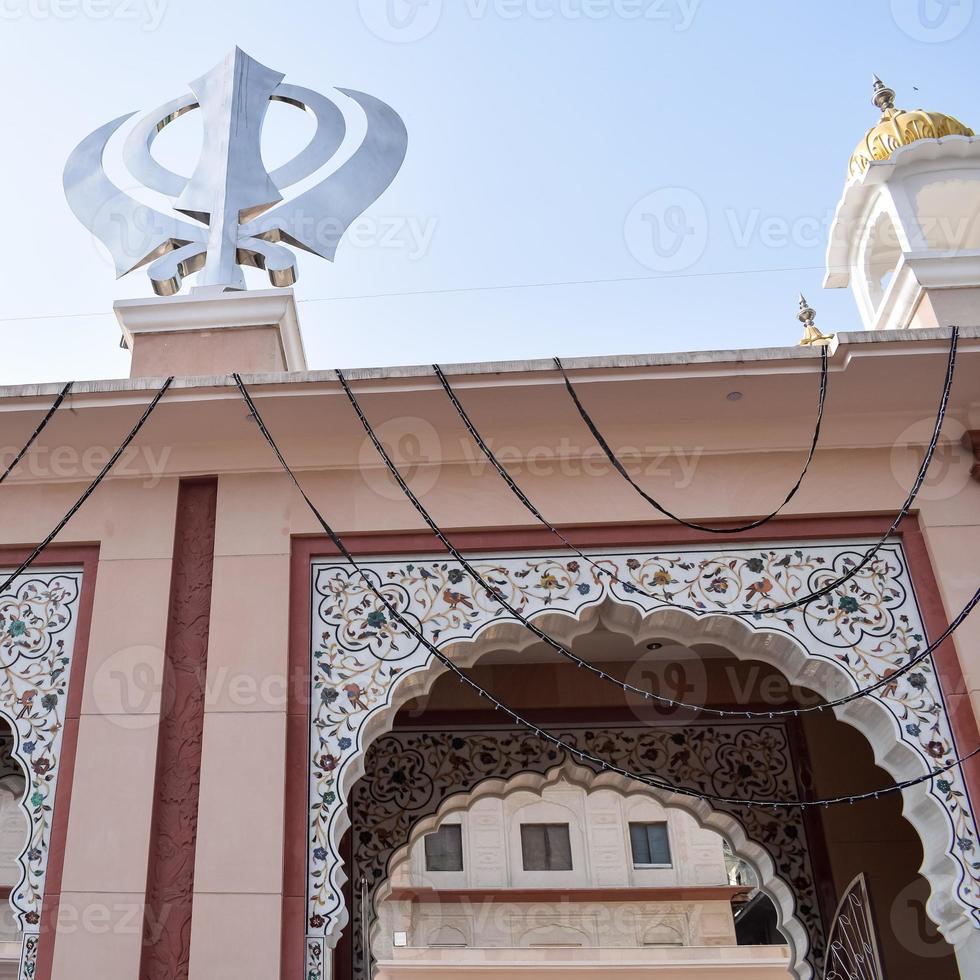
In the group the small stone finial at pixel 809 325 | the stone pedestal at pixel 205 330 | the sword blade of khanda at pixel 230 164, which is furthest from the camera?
the small stone finial at pixel 809 325

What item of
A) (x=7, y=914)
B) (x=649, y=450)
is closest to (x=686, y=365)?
(x=649, y=450)

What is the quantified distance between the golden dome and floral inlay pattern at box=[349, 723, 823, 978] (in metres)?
2.65

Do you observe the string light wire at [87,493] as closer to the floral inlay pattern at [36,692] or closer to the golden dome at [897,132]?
the floral inlay pattern at [36,692]

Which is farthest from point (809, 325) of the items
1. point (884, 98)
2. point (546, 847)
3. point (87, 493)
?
point (546, 847)

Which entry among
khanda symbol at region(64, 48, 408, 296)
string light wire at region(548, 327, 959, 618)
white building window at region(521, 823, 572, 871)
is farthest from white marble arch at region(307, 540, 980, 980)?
white building window at region(521, 823, 572, 871)

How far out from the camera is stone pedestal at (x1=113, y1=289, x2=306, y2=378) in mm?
4332

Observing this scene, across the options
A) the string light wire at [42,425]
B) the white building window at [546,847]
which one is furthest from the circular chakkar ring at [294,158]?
the white building window at [546,847]

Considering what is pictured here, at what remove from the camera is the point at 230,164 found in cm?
477

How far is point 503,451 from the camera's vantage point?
4043mm

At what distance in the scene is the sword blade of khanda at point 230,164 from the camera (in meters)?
4.61

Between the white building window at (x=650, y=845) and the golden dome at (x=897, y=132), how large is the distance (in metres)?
11.1

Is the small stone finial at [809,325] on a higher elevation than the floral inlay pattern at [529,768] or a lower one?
higher

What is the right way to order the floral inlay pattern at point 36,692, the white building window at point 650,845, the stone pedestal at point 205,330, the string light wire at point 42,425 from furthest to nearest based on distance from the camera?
1. the white building window at point 650,845
2. the stone pedestal at point 205,330
3. the string light wire at point 42,425
4. the floral inlay pattern at point 36,692

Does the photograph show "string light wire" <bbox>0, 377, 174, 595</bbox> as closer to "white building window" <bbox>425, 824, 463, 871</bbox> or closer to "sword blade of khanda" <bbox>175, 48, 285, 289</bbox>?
"sword blade of khanda" <bbox>175, 48, 285, 289</bbox>
